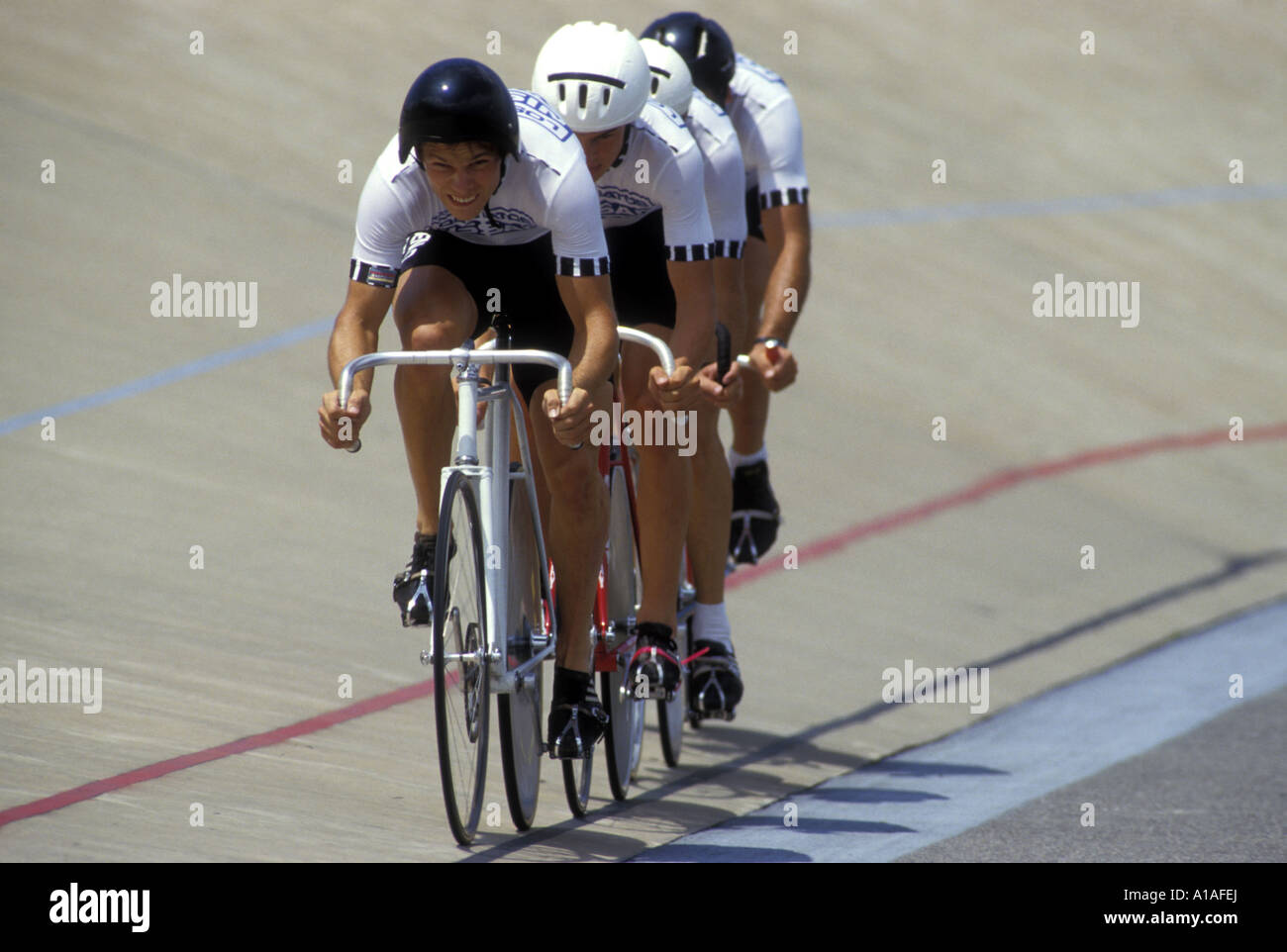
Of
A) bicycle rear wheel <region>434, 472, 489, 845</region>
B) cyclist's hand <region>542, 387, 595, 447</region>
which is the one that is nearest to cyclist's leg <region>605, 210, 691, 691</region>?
bicycle rear wheel <region>434, 472, 489, 845</region>

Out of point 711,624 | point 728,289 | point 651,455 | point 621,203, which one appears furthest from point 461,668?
point 728,289

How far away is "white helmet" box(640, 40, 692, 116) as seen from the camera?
489cm

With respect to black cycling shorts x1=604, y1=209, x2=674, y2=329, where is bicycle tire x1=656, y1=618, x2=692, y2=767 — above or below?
below

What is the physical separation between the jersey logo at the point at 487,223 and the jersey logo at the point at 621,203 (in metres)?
0.56

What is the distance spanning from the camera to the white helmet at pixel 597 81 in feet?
14.0

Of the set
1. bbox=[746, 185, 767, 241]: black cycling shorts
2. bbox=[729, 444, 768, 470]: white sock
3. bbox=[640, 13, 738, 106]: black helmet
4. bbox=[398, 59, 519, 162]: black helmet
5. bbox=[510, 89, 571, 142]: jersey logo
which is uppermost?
bbox=[640, 13, 738, 106]: black helmet

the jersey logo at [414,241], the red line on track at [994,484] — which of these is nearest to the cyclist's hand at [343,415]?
the jersey logo at [414,241]

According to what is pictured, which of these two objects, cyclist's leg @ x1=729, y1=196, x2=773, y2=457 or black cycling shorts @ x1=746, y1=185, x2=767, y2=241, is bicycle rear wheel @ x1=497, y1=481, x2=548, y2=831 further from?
black cycling shorts @ x1=746, y1=185, x2=767, y2=241

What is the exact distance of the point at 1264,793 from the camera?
4.93 m

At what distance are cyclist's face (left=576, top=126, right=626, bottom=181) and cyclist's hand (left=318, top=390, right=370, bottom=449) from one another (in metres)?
1.00

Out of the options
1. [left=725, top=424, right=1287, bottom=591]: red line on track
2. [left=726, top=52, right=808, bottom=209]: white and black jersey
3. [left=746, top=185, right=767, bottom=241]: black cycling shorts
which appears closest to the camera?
[left=726, top=52, right=808, bottom=209]: white and black jersey
